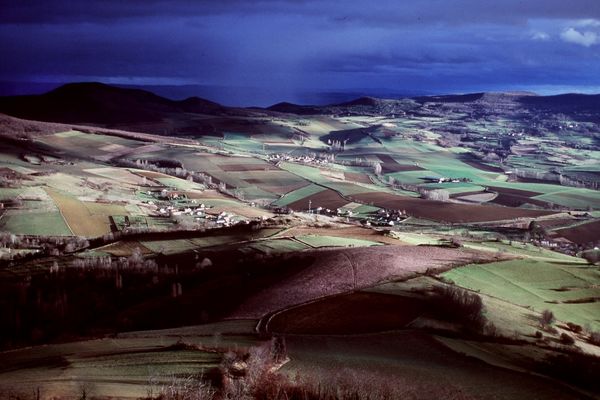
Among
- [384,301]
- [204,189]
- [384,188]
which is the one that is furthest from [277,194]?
[384,301]

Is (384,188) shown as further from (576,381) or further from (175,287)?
(576,381)

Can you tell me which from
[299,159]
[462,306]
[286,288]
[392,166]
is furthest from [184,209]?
[392,166]

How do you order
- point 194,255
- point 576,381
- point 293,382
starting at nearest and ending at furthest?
1. point 293,382
2. point 576,381
3. point 194,255

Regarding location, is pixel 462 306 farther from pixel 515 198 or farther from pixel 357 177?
pixel 357 177

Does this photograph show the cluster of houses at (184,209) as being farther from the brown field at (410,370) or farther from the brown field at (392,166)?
the brown field at (392,166)

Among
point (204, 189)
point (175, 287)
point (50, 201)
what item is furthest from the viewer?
point (204, 189)

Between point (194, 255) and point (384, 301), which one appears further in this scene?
point (194, 255)

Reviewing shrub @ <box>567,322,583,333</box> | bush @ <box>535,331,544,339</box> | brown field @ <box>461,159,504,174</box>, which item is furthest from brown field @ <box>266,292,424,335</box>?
brown field @ <box>461,159,504,174</box>

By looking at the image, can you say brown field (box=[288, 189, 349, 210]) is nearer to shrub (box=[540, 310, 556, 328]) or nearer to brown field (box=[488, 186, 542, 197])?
brown field (box=[488, 186, 542, 197])
